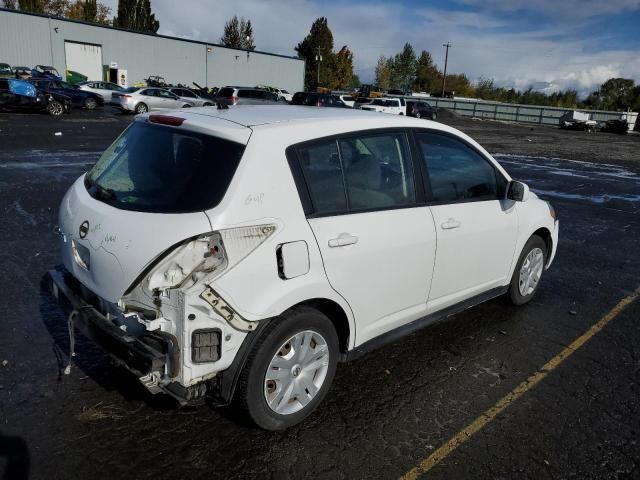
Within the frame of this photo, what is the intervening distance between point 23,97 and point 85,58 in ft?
94.8

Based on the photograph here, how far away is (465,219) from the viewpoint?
381cm

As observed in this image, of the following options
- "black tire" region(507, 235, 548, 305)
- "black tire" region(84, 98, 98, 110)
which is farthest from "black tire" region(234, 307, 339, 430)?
"black tire" region(84, 98, 98, 110)

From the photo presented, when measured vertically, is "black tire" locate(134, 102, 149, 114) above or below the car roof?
below

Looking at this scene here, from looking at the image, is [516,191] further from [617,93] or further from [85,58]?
[617,93]

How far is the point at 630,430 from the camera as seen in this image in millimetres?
3170

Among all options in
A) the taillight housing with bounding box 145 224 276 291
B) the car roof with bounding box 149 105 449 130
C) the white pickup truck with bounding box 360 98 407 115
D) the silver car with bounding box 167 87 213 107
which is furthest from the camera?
the white pickup truck with bounding box 360 98 407 115

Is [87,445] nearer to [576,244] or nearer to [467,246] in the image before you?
[467,246]

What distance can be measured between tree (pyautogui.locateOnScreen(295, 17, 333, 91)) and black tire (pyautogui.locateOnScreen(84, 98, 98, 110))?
58.5 m

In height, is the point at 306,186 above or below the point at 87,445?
above

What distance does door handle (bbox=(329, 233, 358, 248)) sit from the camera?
9.64 ft

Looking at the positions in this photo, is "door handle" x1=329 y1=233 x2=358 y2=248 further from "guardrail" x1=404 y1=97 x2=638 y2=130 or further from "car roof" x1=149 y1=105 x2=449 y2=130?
"guardrail" x1=404 y1=97 x2=638 y2=130

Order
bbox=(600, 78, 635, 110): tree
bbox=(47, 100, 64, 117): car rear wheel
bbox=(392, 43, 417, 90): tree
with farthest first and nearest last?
bbox=(392, 43, 417, 90): tree → bbox=(600, 78, 635, 110): tree → bbox=(47, 100, 64, 117): car rear wheel

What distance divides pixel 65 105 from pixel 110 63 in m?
27.4

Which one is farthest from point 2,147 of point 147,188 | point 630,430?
point 630,430
